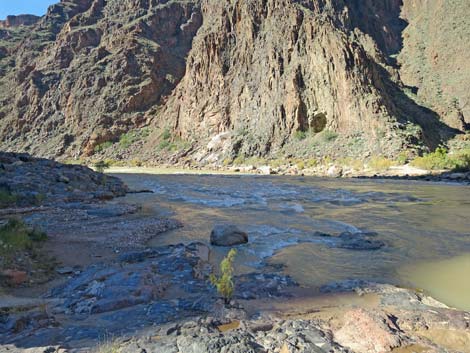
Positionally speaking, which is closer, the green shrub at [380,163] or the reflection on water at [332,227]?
the reflection on water at [332,227]

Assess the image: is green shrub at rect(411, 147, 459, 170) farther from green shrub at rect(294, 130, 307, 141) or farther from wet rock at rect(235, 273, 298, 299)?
wet rock at rect(235, 273, 298, 299)

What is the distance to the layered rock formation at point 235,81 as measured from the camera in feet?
151

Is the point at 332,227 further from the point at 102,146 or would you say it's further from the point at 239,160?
the point at 102,146

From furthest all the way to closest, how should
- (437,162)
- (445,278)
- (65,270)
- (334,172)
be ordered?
(334,172), (437,162), (65,270), (445,278)

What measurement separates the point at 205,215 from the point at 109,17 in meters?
103

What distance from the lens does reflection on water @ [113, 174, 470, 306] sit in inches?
253

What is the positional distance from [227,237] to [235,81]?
180 ft

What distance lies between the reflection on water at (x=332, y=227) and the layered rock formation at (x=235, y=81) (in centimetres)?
2354

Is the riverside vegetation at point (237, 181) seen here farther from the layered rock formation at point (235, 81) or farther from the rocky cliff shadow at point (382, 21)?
the rocky cliff shadow at point (382, 21)

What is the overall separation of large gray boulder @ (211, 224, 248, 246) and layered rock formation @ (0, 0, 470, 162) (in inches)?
1273

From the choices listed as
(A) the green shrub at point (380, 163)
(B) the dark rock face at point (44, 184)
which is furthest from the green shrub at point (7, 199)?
(A) the green shrub at point (380, 163)

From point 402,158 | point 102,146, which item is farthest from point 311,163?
point 102,146

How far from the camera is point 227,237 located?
806 cm

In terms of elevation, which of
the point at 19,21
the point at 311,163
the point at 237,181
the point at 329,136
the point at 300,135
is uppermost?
the point at 19,21
